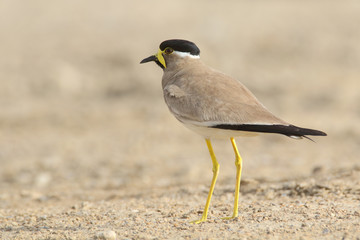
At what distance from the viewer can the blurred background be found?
9.38m

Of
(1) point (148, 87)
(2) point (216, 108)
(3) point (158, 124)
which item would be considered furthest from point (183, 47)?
(1) point (148, 87)

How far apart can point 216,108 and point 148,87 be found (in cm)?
950

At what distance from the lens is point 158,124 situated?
11805 mm

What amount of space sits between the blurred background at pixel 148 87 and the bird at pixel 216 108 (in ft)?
8.73

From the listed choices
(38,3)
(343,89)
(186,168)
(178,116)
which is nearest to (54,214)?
(178,116)

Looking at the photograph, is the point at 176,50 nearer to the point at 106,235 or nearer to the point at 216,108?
the point at 216,108

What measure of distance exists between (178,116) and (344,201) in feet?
6.07

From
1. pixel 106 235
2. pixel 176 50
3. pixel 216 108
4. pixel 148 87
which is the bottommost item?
pixel 106 235

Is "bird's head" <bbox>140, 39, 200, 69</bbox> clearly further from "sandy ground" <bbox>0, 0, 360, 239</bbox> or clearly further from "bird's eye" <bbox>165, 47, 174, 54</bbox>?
"sandy ground" <bbox>0, 0, 360, 239</bbox>

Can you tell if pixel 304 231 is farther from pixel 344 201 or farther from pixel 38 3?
pixel 38 3

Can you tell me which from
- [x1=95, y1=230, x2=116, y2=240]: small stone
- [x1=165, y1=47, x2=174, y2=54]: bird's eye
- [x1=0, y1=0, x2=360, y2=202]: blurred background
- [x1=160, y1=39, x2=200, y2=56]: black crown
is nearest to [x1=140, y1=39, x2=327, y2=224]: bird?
[x1=160, y1=39, x2=200, y2=56]: black crown

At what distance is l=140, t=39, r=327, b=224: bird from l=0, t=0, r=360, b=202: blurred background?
266 cm

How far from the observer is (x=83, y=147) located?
10.8 m

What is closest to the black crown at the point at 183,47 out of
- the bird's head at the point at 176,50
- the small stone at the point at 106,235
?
the bird's head at the point at 176,50
